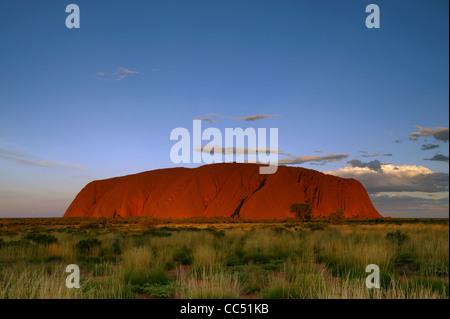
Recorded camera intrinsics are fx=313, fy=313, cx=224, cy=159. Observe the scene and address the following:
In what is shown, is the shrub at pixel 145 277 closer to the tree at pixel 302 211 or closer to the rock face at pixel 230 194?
the tree at pixel 302 211

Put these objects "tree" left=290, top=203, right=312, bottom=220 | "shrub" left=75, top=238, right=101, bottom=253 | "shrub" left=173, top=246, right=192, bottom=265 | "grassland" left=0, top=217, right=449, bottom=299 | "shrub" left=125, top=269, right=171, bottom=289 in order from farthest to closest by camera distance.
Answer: "tree" left=290, top=203, right=312, bottom=220, "shrub" left=75, top=238, right=101, bottom=253, "shrub" left=173, top=246, right=192, bottom=265, "shrub" left=125, top=269, right=171, bottom=289, "grassland" left=0, top=217, right=449, bottom=299

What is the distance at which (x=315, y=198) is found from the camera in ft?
258

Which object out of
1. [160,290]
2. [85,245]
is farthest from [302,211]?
[160,290]

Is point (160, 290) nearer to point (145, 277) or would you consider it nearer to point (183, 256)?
point (145, 277)

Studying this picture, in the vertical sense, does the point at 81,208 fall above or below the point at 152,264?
below

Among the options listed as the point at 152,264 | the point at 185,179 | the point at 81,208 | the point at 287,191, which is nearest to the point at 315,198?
the point at 287,191

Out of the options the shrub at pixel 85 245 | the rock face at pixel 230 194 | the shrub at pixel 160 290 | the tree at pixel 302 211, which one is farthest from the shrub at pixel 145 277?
the rock face at pixel 230 194

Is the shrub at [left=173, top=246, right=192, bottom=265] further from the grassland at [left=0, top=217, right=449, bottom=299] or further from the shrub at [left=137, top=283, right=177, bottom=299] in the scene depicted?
the shrub at [left=137, top=283, right=177, bottom=299]

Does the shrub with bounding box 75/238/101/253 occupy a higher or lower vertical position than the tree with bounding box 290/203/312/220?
higher

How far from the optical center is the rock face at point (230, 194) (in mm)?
75875

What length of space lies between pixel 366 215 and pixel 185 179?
4895cm

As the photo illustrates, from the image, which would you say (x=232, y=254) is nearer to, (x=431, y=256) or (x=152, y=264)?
A: (x=152, y=264)

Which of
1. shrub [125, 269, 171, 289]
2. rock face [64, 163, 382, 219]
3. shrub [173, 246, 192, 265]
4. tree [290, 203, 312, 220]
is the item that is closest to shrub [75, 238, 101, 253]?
shrub [173, 246, 192, 265]

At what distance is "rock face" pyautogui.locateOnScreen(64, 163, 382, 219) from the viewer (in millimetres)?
75875
